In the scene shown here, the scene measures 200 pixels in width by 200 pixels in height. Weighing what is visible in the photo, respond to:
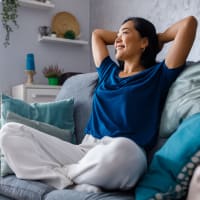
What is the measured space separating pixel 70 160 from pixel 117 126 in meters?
0.28

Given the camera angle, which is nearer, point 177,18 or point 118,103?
point 118,103

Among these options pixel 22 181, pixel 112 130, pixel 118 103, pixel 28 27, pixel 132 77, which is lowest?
pixel 22 181

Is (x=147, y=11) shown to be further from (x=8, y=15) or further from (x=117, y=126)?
(x=117, y=126)

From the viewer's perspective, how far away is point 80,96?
2016 mm

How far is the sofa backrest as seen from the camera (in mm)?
1937

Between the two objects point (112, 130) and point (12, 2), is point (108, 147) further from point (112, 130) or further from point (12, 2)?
point (12, 2)

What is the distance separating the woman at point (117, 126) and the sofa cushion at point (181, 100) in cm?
5

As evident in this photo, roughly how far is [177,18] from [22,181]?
1.96 meters

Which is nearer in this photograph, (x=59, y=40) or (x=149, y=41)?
(x=149, y=41)

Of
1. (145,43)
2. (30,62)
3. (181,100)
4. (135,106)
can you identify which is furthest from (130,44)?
(30,62)

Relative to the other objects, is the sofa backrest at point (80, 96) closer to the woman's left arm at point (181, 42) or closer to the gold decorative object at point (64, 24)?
the woman's left arm at point (181, 42)

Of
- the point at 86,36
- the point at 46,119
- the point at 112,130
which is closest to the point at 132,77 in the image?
the point at 112,130

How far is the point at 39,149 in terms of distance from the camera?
1.44m

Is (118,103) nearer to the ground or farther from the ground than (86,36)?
nearer to the ground
